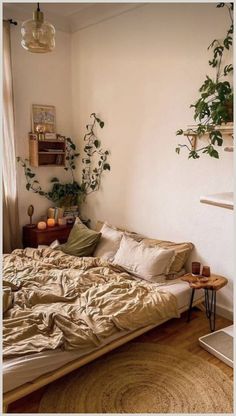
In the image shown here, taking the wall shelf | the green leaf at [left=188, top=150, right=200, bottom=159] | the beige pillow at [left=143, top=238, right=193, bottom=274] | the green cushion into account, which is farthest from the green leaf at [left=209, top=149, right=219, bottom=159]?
the green cushion

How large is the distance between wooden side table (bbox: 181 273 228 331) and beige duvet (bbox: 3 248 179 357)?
21 centimetres

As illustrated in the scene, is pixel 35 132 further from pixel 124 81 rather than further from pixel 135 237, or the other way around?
pixel 135 237

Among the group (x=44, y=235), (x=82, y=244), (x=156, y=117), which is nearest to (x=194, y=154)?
(x=156, y=117)

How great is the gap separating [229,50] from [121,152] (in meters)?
1.52

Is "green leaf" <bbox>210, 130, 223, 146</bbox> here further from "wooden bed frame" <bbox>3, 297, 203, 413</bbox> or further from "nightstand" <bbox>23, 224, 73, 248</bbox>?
"nightstand" <bbox>23, 224, 73, 248</bbox>

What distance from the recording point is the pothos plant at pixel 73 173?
3993 mm

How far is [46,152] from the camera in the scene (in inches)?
156

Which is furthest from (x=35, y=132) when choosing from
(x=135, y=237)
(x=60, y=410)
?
Result: (x=60, y=410)

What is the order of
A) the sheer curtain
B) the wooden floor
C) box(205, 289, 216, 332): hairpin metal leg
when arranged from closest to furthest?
1. the wooden floor
2. box(205, 289, 216, 332): hairpin metal leg
3. the sheer curtain

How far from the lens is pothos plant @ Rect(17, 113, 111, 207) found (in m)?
3.99

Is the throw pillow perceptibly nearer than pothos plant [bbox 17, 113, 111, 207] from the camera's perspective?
Yes

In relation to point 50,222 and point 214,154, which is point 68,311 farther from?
point 50,222

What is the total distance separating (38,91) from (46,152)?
2.48 feet

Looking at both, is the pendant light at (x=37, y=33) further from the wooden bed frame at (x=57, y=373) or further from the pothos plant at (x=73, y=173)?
the wooden bed frame at (x=57, y=373)
